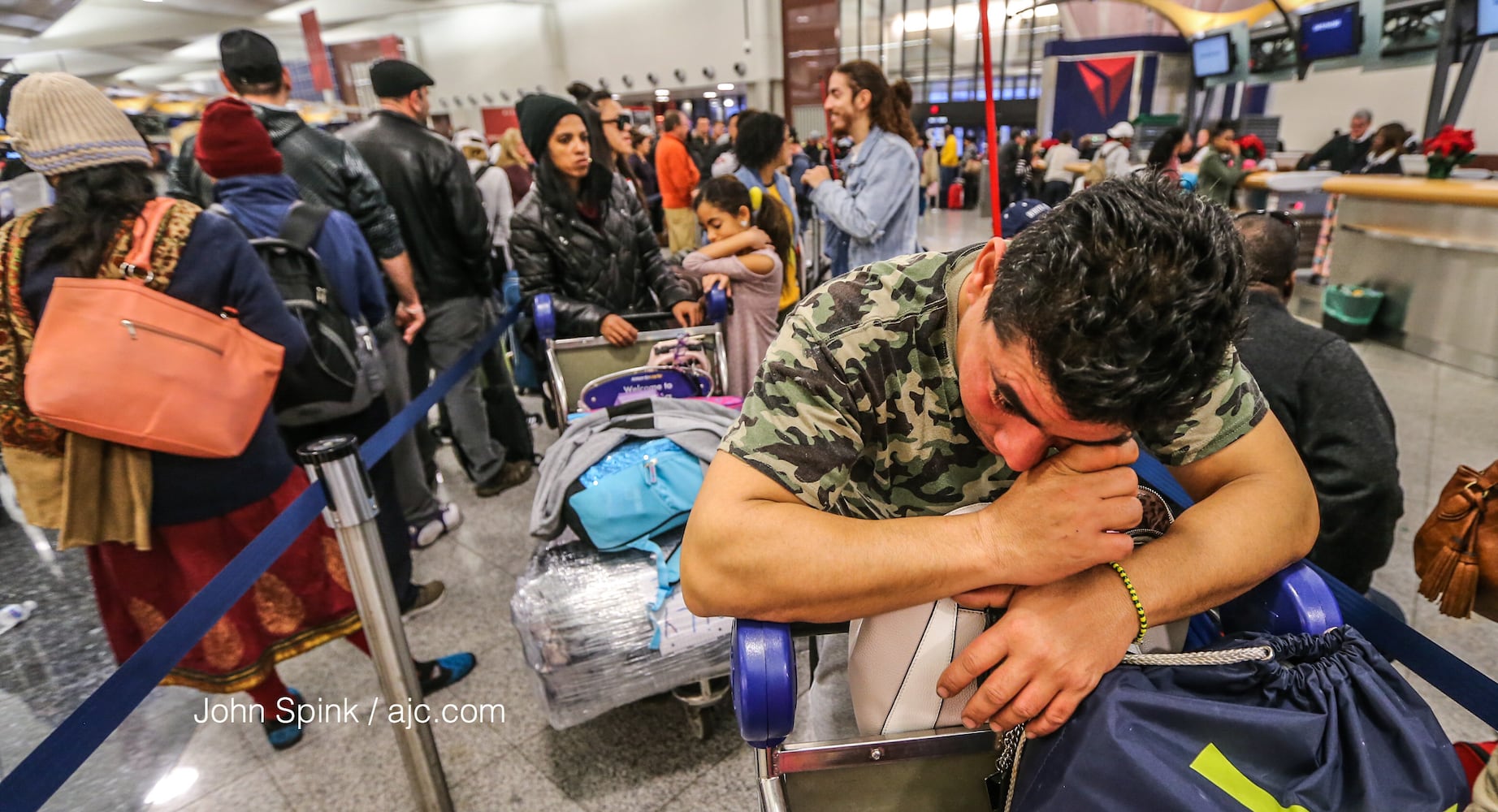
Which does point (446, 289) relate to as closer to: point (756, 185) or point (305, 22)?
point (756, 185)

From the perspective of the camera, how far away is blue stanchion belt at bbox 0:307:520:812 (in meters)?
0.94

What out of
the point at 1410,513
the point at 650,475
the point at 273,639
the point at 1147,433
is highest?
the point at 1147,433

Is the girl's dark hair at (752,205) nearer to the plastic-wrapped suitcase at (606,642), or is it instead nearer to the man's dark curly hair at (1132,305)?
the plastic-wrapped suitcase at (606,642)

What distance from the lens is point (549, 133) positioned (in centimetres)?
288

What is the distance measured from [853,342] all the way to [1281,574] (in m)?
0.73

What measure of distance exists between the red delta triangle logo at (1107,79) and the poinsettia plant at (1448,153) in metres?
10.0

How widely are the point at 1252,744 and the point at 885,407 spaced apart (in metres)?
0.59

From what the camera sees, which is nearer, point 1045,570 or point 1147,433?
point 1045,570

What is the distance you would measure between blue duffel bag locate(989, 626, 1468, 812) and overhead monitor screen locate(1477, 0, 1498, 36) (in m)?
9.89

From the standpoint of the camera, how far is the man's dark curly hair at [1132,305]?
71 cm

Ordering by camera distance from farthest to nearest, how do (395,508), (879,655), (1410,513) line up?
(1410,513), (395,508), (879,655)

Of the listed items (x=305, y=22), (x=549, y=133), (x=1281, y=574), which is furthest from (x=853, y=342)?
(x=305, y=22)

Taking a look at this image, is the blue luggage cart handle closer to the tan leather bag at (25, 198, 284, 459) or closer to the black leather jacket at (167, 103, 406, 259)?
the tan leather bag at (25, 198, 284, 459)

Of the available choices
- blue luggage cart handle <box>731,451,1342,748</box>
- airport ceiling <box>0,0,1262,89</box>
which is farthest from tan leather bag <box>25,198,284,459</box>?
airport ceiling <box>0,0,1262,89</box>
